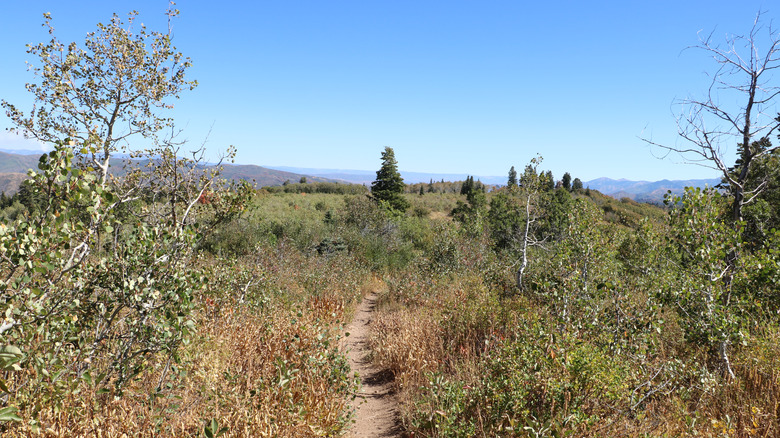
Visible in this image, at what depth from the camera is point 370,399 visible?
229 inches

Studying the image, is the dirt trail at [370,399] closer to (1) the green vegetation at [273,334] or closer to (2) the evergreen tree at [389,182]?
(1) the green vegetation at [273,334]

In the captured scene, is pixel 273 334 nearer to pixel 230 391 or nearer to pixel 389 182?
pixel 230 391

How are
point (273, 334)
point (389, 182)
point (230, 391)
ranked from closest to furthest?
point (230, 391)
point (273, 334)
point (389, 182)

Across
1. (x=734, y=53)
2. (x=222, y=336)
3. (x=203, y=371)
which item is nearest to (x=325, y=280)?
(x=222, y=336)

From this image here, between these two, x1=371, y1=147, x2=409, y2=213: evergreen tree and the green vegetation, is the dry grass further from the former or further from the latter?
x1=371, y1=147, x2=409, y2=213: evergreen tree

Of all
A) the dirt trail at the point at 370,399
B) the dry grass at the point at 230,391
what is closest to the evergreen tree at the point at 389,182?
the dirt trail at the point at 370,399

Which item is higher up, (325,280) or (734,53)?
(734,53)

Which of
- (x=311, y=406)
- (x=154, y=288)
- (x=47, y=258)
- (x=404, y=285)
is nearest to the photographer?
(x=47, y=258)

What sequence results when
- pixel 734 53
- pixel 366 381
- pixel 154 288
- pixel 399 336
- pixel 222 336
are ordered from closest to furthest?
pixel 154 288
pixel 734 53
pixel 222 336
pixel 366 381
pixel 399 336

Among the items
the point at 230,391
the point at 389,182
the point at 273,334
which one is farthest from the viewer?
the point at 389,182

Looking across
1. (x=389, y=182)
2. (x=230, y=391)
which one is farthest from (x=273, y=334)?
(x=389, y=182)

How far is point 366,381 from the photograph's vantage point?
6.41 meters

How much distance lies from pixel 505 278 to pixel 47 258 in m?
Answer: 8.07

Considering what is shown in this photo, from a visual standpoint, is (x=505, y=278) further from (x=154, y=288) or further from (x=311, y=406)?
(x=154, y=288)
